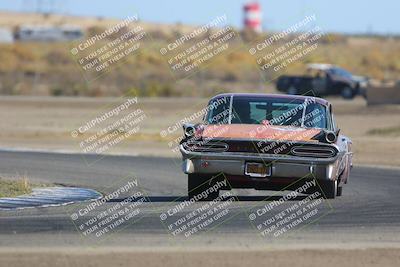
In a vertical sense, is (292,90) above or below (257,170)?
below

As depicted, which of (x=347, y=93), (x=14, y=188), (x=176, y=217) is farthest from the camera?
(x=347, y=93)

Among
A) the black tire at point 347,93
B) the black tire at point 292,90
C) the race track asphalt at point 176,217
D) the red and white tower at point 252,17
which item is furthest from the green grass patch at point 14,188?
the red and white tower at point 252,17

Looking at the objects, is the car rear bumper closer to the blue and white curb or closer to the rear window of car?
the rear window of car

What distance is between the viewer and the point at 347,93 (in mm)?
58125

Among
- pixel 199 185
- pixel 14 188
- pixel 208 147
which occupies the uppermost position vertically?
pixel 208 147

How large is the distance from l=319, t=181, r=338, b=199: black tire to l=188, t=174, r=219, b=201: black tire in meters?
1.44

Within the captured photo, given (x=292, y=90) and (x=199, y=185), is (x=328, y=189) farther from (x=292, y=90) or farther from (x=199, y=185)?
(x=292, y=90)

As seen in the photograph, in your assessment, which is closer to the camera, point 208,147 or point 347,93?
point 208,147

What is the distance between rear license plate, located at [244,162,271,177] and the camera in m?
14.9

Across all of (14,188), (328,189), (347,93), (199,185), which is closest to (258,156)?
(199,185)

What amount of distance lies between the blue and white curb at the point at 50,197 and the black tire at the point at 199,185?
5.28ft

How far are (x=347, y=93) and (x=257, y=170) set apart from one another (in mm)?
43800

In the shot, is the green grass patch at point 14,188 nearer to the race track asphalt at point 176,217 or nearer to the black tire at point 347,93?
the race track asphalt at point 176,217

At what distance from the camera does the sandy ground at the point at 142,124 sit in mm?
29938
